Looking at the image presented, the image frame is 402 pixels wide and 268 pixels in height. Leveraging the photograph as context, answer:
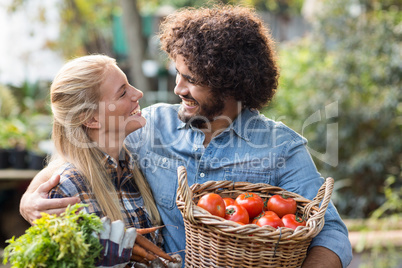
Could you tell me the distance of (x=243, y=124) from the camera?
234 cm

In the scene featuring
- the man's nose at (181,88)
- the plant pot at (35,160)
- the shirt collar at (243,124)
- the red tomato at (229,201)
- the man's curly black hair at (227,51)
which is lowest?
the plant pot at (35,160)

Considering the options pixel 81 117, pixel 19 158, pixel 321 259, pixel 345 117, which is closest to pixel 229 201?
pixel 321 259

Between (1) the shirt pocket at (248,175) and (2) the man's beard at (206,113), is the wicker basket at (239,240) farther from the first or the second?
(2) the man's beard at (206,113)

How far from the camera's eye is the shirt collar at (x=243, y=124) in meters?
2.29

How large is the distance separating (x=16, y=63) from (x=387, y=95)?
676 centimetres

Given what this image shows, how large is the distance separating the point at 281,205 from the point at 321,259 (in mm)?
326

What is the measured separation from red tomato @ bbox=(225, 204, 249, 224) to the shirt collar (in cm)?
57

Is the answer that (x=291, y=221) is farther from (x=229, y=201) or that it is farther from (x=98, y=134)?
(x=98, y=134)

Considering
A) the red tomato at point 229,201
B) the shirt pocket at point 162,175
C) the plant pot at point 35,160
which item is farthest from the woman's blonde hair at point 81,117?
the plant pot at point 35,160

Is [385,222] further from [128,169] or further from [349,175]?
[128,169]

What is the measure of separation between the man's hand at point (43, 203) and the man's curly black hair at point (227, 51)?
911mm

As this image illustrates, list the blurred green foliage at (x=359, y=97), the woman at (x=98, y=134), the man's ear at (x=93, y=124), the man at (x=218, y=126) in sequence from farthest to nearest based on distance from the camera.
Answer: the blurred green foliage at (x=359, y=97), the man at (x=218, y=126), the man's ear at (x=93, y=124), the woman at (x=98, y=134)

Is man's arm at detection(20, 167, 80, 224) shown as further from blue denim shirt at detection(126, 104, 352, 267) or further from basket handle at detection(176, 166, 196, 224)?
blue denim shirt at detection(126, 104, 352, 267)

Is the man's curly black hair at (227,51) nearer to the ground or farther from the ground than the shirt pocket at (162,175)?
farther from the ground
